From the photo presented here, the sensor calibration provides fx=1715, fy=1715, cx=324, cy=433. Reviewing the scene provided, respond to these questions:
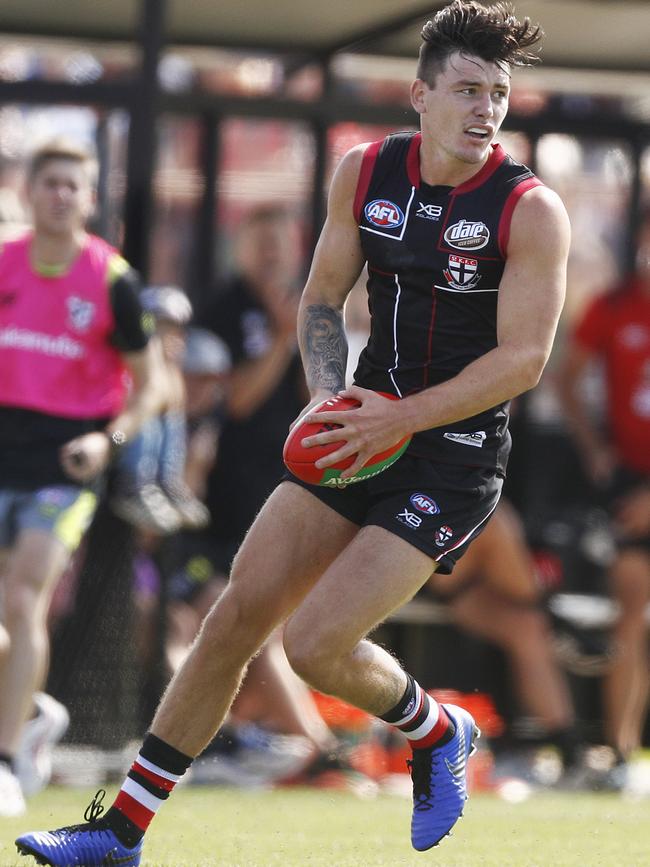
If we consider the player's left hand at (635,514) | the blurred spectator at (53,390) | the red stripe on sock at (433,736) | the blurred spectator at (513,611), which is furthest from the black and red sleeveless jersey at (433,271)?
the player's left hand at (635,514)

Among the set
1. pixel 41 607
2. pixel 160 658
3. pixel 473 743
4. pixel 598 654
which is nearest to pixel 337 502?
pixel 473 743

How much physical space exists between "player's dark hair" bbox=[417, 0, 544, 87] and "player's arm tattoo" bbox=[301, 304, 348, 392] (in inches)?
27.0

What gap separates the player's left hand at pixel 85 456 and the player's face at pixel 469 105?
8.18 ft

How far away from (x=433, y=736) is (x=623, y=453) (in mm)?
4138

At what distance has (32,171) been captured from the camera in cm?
684

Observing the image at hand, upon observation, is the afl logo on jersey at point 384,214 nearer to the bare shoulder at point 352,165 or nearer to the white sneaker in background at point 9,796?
the bare shoulder at point 352,165

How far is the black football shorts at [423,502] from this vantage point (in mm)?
4496

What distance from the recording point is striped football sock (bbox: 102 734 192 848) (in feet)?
14.5

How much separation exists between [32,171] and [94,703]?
93.1 inches

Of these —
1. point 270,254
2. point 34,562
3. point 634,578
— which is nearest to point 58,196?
point 34,562

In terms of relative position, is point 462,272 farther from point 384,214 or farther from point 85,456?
point 85,456

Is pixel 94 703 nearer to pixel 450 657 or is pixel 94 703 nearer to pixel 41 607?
pixel 41 607

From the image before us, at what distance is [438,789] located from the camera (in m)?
4.66

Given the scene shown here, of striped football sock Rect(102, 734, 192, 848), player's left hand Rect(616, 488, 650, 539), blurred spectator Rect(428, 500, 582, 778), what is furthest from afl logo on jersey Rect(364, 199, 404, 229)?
player's left hand Rect(616, 488, 650, 539)
